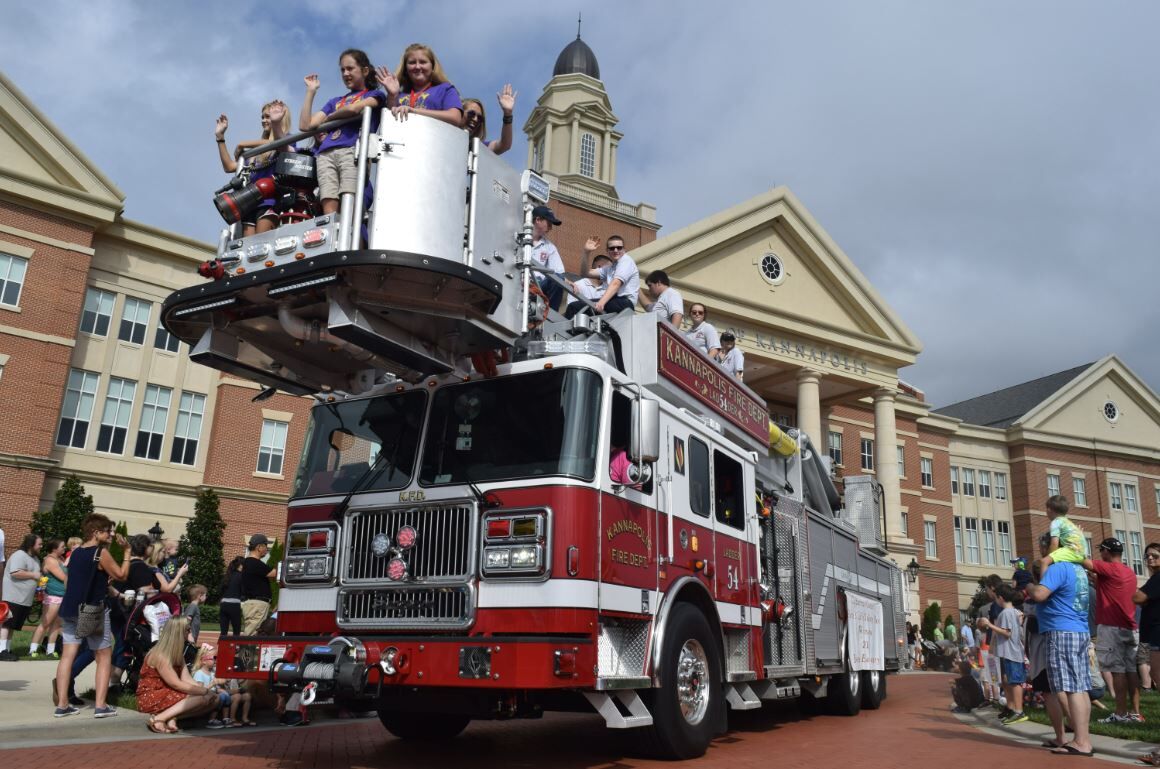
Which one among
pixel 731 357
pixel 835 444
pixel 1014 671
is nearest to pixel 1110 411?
pixel 835 444

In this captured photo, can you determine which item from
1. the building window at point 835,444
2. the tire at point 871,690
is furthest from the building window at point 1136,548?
the tire at point 871,690

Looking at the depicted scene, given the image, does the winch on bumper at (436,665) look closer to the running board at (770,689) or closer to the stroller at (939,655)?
the running board at (770,689)

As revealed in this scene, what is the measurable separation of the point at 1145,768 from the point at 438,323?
6362 mm

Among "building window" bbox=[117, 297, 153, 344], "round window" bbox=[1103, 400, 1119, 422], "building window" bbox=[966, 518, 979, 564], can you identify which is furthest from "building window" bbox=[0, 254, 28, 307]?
"round window" bbox=[1103, 400, 1119, 422]

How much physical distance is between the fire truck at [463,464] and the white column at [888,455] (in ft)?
111

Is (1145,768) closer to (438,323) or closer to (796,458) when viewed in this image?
(796,458)

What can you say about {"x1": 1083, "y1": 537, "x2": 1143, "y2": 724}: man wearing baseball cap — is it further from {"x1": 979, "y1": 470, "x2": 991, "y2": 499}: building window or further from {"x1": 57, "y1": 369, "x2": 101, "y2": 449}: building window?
{"x1": 979, "y1": 470, "x2": 991, "y2": 499}: building window

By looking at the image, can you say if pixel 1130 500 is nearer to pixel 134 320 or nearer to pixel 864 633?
pixel 864 633

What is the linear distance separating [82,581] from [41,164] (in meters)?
24.0

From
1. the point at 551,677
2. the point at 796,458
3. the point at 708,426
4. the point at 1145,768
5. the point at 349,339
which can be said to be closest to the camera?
the point at 551,677

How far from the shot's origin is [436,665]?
5277 millimetres

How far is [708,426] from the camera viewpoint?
774cm

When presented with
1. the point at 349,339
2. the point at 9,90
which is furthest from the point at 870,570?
the point at 9,90

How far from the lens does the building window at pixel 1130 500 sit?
5703 cm
